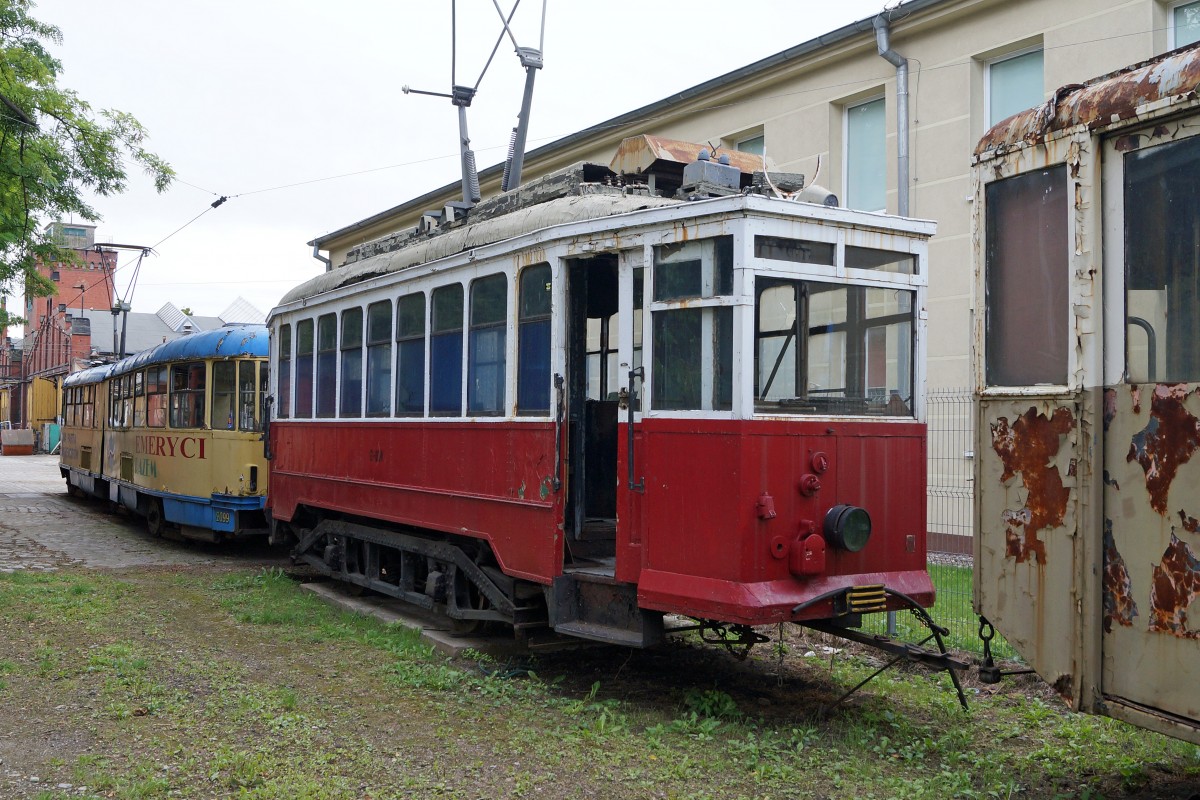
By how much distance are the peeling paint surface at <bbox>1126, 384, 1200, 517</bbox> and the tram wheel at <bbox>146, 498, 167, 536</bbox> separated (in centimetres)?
1431

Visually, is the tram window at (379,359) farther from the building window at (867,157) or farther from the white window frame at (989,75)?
the white window frame at (989,75)

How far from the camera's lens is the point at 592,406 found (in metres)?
7.83

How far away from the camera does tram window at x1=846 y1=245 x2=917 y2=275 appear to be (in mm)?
6285

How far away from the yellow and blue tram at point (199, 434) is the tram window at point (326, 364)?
11.1 feet

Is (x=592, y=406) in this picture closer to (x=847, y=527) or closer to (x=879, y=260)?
(x=879, y=260)

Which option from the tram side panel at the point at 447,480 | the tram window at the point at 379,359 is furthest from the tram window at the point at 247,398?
the tram window at the point at 379,359

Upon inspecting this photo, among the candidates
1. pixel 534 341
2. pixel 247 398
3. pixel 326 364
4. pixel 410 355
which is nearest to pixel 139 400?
pixel 247 398

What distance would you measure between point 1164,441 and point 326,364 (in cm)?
806

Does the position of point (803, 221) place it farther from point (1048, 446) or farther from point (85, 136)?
point (85, 136)

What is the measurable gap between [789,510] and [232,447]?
9588mm

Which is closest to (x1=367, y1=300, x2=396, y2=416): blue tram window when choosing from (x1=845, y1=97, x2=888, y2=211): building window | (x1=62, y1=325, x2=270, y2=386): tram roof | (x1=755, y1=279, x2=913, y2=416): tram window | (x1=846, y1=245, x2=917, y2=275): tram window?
(x1=755, y1=279, x2=913, y2=416): tram window

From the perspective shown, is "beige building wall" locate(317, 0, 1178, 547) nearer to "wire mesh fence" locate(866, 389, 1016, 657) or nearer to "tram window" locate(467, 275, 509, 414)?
"wire mesh fence" locate(866, 389, 1016, 657)

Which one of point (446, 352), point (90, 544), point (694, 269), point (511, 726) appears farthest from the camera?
point (90, 544)

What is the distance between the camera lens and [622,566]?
6.30 meters
